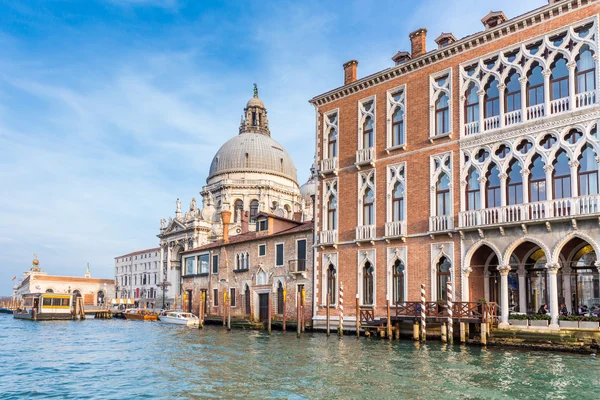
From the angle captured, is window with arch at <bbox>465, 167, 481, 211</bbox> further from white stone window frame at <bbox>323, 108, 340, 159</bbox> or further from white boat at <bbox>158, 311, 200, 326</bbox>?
white boat at <bbox>158, 311, 200, 326</bbox>

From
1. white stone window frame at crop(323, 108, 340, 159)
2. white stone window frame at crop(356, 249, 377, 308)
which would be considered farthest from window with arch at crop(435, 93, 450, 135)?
white stone window frame at crop(356, 249, 377, 308)

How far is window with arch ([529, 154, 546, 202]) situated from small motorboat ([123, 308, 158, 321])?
31605mm

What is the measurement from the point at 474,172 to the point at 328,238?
7821 mm

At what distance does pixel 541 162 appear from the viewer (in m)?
19.8

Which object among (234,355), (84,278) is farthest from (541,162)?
(84,278)

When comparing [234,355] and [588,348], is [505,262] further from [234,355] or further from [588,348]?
[234,355]

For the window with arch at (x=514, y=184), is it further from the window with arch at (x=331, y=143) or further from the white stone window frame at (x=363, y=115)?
the window with arch at (x=331, y=143)

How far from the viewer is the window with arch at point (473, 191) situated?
21453 mm

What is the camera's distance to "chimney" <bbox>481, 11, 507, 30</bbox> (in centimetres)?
2159

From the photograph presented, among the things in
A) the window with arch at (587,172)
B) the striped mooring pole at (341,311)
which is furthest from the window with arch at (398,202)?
the window with arch at (587,172)

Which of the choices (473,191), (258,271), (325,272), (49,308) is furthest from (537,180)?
(49,308)

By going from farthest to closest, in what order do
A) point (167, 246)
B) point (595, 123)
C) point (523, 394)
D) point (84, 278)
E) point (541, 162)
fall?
1. point (84, 278)
2. point (167, 246)
3. point (541, 162)
4. point (595, 123)
5. point (523, 394)

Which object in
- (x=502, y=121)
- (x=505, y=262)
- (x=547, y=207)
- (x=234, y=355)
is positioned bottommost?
(x=234, y=355)

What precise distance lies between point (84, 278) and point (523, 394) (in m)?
82.8
